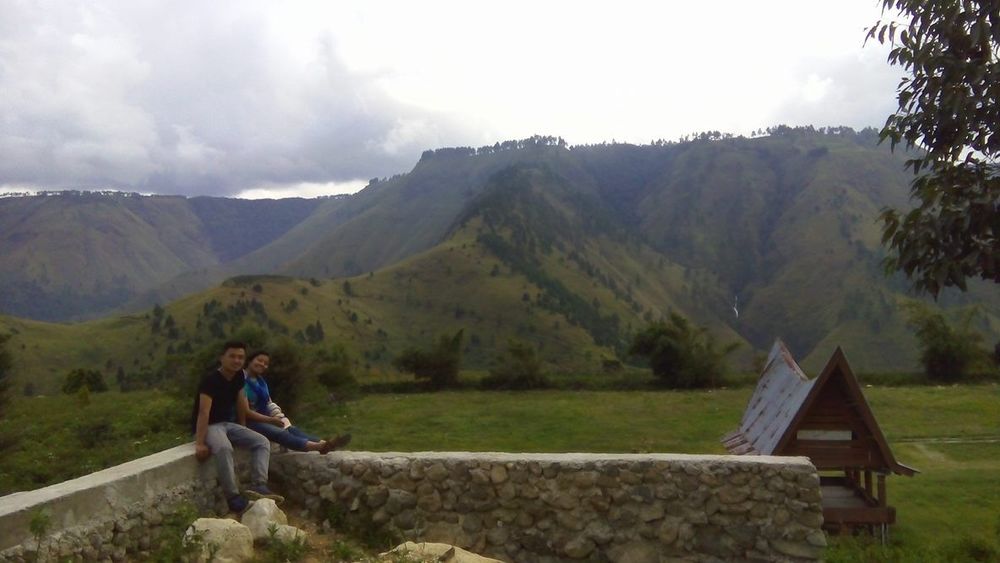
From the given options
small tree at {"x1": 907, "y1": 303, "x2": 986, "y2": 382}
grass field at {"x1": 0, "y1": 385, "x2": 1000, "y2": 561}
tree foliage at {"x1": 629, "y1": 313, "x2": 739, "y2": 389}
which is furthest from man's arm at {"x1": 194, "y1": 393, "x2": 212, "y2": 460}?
small tree at {"x1": 907, "y1": 303, "x2": 986, "y2": 382}

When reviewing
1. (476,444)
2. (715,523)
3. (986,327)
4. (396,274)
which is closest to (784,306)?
(986,327)

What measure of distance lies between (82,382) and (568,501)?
35962mm

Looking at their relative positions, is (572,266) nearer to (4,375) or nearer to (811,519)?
(4,375)

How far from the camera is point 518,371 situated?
3678cm

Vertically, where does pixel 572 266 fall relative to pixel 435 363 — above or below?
above

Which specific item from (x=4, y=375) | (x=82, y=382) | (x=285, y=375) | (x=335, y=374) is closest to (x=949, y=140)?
(x=285, y=375)

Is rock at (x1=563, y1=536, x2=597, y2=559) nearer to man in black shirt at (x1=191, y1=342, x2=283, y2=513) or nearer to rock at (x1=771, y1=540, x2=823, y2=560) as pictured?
rock at (x1=771, y1=540, x2=823, y2=560)

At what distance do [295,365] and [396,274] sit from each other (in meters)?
69.4

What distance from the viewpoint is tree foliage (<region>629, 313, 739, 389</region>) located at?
3594 centimetres

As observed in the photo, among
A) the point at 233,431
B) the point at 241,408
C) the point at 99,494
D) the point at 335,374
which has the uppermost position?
the point at 241,408

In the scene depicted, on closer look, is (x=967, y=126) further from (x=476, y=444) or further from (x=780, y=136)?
(x=780, y=136)

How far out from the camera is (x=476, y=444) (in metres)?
21.1

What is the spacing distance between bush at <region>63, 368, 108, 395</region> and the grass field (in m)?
5.51

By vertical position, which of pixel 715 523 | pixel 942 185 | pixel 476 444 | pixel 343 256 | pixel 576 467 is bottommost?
pixel 476 444
